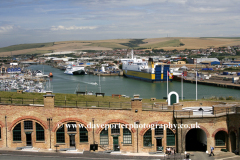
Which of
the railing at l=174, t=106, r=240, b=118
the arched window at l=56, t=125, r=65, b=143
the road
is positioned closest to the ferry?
the railing at l=174, t=106, r=240, b=118

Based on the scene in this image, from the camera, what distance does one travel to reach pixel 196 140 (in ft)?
51.5

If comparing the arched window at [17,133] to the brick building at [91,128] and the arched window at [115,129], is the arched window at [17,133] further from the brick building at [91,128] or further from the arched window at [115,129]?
the arched window at [115,129]

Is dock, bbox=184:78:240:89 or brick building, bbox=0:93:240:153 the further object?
dock, bbox=184:78:240:89

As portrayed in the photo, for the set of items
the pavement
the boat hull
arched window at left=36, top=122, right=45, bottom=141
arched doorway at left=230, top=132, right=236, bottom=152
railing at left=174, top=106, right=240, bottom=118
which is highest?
the boat hull

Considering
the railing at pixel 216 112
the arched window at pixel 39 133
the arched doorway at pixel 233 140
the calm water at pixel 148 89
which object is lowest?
the arched doorway at pixel 233 140

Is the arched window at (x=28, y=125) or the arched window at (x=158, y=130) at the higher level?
the arched window at (x=28, y=125)

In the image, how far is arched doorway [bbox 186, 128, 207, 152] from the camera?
1479 cm

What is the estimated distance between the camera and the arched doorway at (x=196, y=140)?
14794mm

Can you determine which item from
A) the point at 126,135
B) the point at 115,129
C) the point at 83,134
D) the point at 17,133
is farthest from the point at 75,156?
the point at 17,133

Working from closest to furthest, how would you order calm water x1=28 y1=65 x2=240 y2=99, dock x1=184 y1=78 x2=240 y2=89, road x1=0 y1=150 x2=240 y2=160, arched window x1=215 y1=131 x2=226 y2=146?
road x1=0 y1=150 x2=240 y2=160, arched window x1=215 y1=131 x2=226 y2=146, calm water x1=28 y1=65 x2=240 y2=99, dock x1=184 y1=78 x2=240 y2=89

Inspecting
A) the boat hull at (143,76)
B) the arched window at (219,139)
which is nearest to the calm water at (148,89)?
the boat hull at (143,76)

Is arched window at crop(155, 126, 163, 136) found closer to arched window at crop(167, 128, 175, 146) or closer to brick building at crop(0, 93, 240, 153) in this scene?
brick building at crop(0, 93, 240, 153)

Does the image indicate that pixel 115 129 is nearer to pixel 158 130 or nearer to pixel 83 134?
pixel 83 134

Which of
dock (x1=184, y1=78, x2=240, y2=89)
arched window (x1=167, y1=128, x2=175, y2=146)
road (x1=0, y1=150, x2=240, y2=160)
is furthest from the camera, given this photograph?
dock (x1=184, y1=78, x2=240, y2=89)
